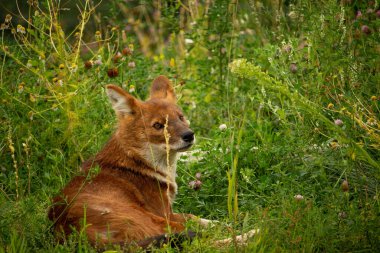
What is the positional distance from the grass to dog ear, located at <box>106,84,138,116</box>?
273 mm

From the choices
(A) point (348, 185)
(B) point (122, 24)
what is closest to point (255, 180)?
(A) point (348, 185)

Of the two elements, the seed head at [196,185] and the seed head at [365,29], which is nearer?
the seed head at [196,185]

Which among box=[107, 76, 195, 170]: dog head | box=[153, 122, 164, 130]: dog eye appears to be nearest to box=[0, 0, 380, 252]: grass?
box=[107, 76, 195, 170]: dog head

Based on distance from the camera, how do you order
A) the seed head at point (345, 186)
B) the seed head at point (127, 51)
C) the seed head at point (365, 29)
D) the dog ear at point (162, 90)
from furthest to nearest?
the seed head at point (127, 51)
the dog ear at point (162, 90)
the seed head at point (365, 29)
the seed head at point (345, 186)

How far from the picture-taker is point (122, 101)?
630 centimetres

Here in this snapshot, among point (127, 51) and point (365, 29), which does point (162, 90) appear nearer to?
point (127, 51)

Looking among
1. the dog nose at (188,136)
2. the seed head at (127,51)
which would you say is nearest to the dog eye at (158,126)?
the dog nose at (188,136)

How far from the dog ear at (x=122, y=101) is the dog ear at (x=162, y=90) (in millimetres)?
427

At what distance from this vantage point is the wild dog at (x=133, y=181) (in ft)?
16.2

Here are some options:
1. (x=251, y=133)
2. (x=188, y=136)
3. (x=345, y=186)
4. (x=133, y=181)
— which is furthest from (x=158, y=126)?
(x=345, y=186)

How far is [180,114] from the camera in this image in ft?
21.2

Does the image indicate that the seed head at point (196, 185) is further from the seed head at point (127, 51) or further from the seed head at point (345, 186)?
the seed head at point (127, 51)

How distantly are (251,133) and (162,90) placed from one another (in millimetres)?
903

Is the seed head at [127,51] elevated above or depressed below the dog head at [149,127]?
above
